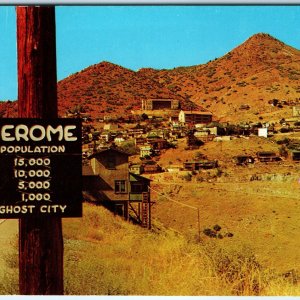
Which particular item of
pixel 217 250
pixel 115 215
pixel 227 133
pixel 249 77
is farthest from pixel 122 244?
pixel 249 77

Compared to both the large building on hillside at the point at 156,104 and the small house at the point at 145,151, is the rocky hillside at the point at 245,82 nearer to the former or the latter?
the large building on hillside at the point at 156,104

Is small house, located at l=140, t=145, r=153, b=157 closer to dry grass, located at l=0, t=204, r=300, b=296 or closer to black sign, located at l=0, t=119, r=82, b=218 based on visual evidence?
dry grass, located at l=0, t=204, r=300, b=296

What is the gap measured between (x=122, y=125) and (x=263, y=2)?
2.65m

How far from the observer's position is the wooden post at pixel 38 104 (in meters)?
5.20

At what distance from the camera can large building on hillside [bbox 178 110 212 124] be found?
8.09m

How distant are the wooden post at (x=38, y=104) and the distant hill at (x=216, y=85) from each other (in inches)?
56.2

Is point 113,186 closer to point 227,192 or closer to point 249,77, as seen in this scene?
point 227,192

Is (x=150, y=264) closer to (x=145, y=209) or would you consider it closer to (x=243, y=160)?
(x=145, y=209)

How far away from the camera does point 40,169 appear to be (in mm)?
5391

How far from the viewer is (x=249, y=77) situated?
8.83 m

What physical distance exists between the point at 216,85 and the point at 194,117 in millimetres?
773

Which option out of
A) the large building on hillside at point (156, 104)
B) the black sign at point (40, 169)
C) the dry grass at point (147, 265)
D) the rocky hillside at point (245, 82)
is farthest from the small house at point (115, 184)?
the black sign at point (40, 169)

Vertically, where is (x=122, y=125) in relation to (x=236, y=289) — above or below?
above

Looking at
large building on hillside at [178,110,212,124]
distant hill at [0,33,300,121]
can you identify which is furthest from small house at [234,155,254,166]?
large building on hillside at [178,110,212,124]
